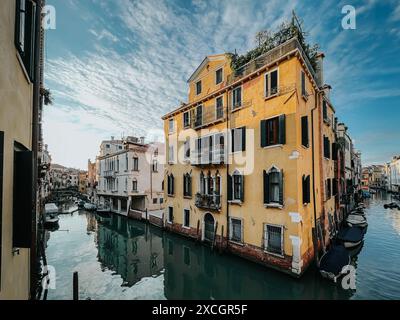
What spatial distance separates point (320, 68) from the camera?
13.0 meters

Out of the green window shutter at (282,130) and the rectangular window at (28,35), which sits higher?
the rectangular window at (28,35)

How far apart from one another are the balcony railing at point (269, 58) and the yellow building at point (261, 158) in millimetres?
52

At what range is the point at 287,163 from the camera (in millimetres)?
9539

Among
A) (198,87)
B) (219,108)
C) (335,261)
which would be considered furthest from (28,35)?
(335,261)

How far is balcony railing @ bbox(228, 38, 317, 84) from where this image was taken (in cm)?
954

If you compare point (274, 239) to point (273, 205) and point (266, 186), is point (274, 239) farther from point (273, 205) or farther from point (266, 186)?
point (266, 186)

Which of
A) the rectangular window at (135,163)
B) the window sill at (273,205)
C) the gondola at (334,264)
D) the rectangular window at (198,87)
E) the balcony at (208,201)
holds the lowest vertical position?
the gondola at (334,264)

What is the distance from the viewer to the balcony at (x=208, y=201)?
12.9 metres

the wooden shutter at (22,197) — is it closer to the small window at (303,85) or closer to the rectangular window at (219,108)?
the small window at (303,85)

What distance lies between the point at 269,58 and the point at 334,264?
1027 centimetres

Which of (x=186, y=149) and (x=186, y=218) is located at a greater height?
(x=186, y=149)

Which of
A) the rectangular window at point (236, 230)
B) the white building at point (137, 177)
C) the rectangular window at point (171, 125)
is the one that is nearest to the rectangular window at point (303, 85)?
the rectangular window at point (236, 230)

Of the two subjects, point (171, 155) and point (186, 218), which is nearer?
point (186, 218)

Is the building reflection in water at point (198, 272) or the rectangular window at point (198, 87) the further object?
the rectangular window at point (198, 87)
